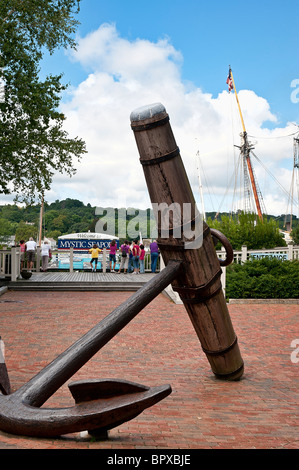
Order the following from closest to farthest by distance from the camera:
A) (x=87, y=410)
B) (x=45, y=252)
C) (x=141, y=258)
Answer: (x=87, y=410)
(x=45, y=252)
(x=141, y=258)

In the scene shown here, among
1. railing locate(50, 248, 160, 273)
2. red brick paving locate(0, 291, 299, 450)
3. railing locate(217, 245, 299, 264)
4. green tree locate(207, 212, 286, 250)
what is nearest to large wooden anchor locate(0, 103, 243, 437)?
red brick paving locate(0, 291, 299, 450)

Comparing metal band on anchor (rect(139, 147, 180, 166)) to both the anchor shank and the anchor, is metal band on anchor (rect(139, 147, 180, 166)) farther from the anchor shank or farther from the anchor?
the anchor

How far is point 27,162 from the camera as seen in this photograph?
1677 cm

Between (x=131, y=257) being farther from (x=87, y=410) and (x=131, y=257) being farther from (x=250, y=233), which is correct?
(x=87, y=410)

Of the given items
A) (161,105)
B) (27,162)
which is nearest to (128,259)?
(27,162)

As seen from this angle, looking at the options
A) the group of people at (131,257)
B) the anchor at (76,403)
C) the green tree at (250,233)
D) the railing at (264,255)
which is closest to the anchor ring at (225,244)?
the anchor at (76,403)

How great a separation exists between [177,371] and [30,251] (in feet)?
52.5

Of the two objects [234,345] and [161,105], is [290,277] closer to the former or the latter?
[234,345]

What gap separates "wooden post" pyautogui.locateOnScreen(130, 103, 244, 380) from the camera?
3641mm

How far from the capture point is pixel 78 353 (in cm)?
300

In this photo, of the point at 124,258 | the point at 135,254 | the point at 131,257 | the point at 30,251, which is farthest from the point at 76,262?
the point at 30,251

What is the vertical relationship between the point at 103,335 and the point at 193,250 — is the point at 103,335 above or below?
below
